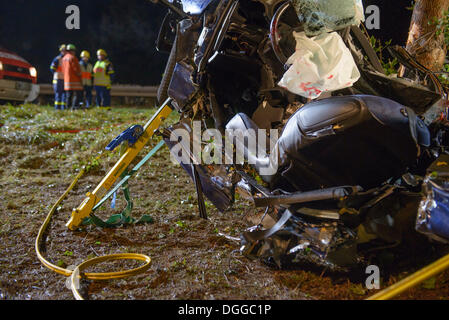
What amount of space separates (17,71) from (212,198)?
9507 mm

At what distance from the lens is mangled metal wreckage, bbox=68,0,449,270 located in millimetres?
1913

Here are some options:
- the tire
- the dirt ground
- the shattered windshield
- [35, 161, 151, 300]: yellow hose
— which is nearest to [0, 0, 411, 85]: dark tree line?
the dirt ground

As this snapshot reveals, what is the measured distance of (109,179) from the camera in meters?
3.22

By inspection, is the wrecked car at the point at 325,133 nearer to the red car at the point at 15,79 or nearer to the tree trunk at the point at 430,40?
the tree trunk at the point at 430,40

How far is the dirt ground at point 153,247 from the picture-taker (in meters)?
2.17

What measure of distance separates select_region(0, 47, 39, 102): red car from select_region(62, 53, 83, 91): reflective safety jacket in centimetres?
94

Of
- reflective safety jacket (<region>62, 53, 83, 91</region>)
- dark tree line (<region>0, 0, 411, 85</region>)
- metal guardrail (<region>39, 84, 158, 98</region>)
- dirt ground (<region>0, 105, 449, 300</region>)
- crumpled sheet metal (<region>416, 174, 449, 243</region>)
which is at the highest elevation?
dark tree line (<region>0, 0, 411, 85</region>)

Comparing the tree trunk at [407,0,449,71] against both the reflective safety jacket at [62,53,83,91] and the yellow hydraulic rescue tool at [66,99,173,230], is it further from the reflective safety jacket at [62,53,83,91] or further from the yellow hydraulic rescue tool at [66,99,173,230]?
the reflective safety jacket at [62,53,83,91]

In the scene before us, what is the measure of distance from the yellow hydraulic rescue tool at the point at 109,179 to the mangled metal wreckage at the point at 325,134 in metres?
0.70

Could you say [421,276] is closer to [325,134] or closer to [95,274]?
[325,134]

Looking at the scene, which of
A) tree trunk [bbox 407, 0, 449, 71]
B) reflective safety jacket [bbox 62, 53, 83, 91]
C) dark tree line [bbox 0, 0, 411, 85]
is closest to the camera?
tree trunk [bbox 407, 0, 449, 71]

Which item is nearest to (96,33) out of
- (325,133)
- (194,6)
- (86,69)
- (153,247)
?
(86,69)

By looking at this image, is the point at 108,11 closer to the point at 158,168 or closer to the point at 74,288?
the point at 158,168

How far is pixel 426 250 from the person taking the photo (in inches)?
82.6
